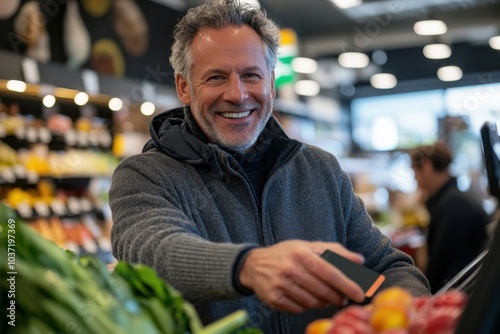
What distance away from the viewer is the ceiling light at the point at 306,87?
15969mm

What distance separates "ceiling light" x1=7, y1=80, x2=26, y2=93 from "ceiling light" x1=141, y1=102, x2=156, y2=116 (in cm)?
201


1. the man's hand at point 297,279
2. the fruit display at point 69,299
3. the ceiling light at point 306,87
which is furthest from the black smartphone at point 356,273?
the ceiling light at point 306,87

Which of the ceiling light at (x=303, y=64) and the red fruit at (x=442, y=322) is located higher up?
the ceiling light at (x=303, y=64)

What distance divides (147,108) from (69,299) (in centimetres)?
776

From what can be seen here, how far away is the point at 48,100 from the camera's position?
7.43 m

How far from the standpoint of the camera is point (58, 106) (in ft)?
25.5

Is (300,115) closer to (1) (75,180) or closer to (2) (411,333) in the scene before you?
(1) (75,180)

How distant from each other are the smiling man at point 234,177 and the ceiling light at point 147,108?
249 inches

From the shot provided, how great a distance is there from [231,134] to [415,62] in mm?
16141

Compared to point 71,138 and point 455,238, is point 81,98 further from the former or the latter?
point 455,238

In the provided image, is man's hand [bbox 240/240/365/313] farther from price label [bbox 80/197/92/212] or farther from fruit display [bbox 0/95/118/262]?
price label [bbox 80/197/92/212]

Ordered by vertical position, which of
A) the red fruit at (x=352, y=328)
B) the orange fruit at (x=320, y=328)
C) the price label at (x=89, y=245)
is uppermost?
the red fruit at (x=352, y=328)

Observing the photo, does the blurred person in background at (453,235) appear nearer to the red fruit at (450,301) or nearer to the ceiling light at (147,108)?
→ the red fruit at (450,301)

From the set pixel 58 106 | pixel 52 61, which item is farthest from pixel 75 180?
pixel 52 61
